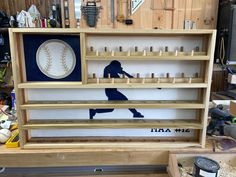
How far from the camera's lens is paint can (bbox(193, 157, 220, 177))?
0.90m

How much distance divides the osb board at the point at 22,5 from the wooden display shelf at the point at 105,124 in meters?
2.23

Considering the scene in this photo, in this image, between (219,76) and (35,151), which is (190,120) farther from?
(219,76)

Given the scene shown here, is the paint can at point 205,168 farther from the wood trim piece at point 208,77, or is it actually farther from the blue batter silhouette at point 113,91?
the blue batter silhouette at point 113,91

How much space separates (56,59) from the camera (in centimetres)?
112

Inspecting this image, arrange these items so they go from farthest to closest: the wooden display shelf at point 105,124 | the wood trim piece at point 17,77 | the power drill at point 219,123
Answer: the power drill at point 219,123 → the wooden display shelf at point 105,124 → the wood trim piece at point 17,77


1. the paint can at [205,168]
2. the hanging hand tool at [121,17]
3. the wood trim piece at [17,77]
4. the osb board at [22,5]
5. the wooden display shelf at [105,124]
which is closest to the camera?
the paint can at [205,168]

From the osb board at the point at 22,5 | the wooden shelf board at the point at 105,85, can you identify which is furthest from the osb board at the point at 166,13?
the wooden shelf board at the point at 105,85

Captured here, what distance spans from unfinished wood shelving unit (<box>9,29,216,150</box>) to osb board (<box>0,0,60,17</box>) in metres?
2.08

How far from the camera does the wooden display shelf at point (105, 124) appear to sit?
1125 mm

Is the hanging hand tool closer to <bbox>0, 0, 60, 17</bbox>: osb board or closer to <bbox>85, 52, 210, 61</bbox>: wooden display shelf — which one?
<bbox>0, 0, 60, 17</bbox>: osb board

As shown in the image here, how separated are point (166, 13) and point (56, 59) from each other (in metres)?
1.95

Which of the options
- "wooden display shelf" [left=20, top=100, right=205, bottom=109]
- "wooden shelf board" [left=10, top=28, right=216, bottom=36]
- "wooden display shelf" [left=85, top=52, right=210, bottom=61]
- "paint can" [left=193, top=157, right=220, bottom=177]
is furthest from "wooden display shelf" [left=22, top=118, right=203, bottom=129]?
"wooden shelf board" [left=10, top=28, right=216, bottom=36]

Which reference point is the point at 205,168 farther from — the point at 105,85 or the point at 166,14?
the point at 166,14

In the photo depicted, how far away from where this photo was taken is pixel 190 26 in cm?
264
